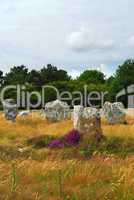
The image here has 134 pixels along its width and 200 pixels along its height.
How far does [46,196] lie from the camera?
7.75 metres

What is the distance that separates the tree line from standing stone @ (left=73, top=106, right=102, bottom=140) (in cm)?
4496

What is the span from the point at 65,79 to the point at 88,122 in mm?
77693

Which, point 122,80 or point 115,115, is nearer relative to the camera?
point 115,115

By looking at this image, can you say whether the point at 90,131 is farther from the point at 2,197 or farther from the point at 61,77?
the point at 61,77

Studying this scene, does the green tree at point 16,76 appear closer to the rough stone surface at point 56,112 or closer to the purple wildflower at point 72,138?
the rough stone surface at point 56,112

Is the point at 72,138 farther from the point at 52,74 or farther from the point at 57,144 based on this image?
the point at 52,74

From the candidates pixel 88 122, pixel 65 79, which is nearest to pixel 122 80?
pixel 65 79

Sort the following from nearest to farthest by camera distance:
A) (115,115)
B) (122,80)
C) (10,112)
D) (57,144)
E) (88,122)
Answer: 1. (57,144)
2. (88,122)
3. (115,115)
4. (10,112)
5. (122,80)

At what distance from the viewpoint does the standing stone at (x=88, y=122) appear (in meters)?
23.3

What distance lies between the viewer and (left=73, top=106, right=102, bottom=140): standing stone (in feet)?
76.3

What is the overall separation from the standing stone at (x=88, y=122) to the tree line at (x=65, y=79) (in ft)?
147

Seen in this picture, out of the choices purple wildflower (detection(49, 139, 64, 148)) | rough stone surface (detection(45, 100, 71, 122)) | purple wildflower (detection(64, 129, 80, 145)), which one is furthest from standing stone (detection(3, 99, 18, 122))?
purple wildflower (detection(49, 139, 64, 148))

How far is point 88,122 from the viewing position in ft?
79.8

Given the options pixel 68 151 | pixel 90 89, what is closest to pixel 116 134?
pixel 68 151
